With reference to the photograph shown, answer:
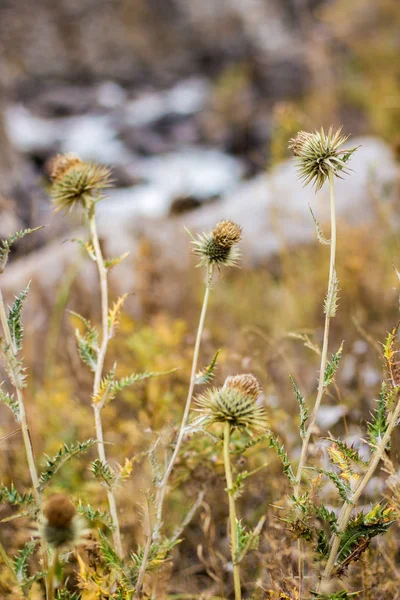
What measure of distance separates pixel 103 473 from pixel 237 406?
14.9 inches

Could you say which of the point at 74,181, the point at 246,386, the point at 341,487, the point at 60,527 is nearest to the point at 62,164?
the point at 74,181

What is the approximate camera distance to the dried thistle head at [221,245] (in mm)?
1426

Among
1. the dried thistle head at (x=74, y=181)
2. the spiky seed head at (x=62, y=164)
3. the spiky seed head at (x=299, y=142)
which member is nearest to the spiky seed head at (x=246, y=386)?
the spiky seed head at (x=299, y=142)

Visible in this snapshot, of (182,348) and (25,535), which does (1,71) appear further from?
(25,535)

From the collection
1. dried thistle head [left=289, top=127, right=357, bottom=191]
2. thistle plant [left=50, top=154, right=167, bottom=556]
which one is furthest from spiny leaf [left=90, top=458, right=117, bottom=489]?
dried thistle head [left=289, top=127, right=357, bottom=191]

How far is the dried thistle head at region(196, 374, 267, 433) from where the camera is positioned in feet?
4.32

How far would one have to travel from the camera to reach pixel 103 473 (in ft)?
4.49

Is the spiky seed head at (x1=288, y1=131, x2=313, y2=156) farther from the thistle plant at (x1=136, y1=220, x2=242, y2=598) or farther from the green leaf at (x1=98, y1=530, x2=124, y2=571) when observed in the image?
the green leaf at (x1=98, y1=530, x2=124, y2=571)

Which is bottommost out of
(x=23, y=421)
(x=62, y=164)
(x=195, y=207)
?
(x=23, y=421)

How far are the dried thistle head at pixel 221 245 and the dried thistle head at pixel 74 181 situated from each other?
0.40 metres

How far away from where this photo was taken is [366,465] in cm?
131

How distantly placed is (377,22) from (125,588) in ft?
46.4

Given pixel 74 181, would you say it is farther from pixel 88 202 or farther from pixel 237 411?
pixel 237 411

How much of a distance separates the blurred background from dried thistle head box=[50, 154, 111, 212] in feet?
0.62
